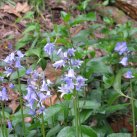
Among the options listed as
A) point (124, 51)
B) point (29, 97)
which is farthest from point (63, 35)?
point (29, 97)

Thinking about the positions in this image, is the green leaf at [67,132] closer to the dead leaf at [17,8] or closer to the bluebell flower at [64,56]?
the bluebell flower at [64,56]

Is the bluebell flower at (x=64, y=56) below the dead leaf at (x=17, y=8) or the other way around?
below

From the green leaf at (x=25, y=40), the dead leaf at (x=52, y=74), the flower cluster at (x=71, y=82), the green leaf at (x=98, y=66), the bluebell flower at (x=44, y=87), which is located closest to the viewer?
the flower cluster at (x=71, y=82)

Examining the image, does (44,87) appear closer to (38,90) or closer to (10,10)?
(38,90)

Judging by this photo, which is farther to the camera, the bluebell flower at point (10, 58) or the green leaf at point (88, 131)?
the green leaf at point (88, 131)

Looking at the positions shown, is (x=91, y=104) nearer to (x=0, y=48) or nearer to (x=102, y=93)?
(x=102, y=93)

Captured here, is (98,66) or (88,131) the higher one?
(98,66)

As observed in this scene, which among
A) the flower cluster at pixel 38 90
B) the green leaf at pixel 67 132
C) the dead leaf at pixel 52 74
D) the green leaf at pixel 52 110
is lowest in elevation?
the green leaf at pixel 67 132

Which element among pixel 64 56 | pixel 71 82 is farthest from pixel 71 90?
pixel 64 56

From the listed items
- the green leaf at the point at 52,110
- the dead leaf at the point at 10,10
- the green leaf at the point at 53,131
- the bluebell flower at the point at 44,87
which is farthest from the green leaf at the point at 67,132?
the dead leaf at the point at 10,10

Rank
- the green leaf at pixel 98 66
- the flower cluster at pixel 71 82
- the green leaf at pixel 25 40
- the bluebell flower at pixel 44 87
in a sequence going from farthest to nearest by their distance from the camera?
the green leaf at pixel 25 40, the green leaf at pixel 98 66, the bluebell flower at pixel 44 87, the flower cluster at pixel 71 82
